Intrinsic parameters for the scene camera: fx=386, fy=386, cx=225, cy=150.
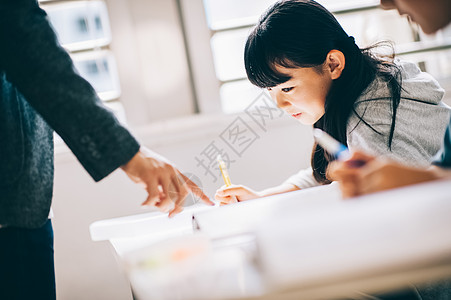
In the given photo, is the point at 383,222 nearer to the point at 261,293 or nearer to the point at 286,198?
the point at 261,293

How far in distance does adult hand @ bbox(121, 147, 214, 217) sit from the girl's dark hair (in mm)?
410

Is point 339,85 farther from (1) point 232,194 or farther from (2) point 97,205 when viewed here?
(2) point 97,205

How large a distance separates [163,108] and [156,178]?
77cm

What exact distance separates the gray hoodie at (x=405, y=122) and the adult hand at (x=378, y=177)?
10.3 inches

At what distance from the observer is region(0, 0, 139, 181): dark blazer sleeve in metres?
0.51

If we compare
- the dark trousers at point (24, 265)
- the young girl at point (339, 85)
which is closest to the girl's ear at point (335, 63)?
the young girl at point (339, 85)

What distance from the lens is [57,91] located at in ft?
1.66

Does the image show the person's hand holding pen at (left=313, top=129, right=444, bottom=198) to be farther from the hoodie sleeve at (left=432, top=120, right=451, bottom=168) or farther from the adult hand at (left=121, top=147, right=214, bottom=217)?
the adult hand at (left=121, top=147, right=214, bottom=217)

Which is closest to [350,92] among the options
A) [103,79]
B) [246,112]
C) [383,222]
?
[246,112]

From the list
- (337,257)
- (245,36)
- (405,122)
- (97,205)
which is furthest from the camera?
(245,36)

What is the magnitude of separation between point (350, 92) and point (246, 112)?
46 centimetres

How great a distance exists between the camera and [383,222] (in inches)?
12.3

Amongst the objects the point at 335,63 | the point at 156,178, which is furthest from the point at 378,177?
the point at 335,63

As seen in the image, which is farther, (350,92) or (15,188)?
(350,92)
